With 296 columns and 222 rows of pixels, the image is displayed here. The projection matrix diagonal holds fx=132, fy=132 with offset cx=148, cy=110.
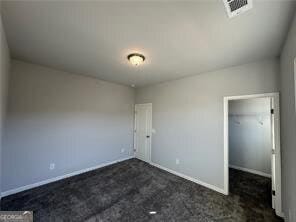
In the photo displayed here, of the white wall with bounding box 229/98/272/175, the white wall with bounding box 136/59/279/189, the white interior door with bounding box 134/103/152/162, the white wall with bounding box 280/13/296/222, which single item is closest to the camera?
the white wall with bounding box 280/13/296/222

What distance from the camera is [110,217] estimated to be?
2.02m

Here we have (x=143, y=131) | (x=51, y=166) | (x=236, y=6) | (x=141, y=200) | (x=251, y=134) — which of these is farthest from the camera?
(x=143, y=131)

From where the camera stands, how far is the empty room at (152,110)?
4.98 ft

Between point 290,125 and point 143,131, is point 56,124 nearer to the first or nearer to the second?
point 143,131

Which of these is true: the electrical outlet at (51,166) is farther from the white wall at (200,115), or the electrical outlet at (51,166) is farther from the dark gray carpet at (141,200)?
the white wall at (200,115)

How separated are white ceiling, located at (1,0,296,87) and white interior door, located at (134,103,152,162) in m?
2.18

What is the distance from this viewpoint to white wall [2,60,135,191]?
2633mm

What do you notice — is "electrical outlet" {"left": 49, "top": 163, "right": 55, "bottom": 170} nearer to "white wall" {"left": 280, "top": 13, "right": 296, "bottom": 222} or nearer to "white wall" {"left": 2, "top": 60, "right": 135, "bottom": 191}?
"white wall" {"left": 2, "top": 60, "right": 135, "bottom": 191}

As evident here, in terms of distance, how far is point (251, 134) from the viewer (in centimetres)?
384

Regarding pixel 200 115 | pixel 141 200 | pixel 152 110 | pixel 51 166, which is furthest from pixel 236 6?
pixel 51 166

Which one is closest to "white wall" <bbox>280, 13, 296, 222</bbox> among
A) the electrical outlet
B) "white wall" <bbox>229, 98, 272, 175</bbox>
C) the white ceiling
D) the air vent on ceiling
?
the white ceiling

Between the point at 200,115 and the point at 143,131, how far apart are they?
2.18 meters

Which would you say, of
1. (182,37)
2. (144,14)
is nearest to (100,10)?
(144,14)

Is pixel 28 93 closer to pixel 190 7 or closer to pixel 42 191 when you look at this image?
pixel 42 191
